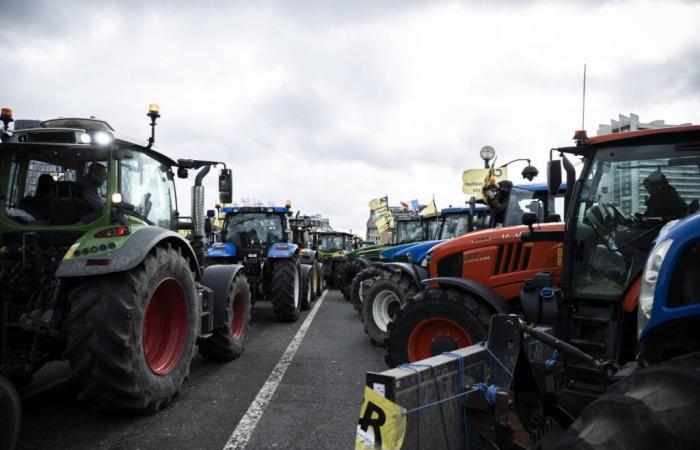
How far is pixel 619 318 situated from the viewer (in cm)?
344

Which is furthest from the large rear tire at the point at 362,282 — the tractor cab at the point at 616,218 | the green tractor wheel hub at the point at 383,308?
the tractor cab at the point at 616,218

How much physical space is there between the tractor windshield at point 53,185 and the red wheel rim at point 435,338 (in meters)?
3.20

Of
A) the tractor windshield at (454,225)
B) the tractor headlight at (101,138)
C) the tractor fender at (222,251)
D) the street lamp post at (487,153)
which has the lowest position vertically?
the tractor fender at (222,251)

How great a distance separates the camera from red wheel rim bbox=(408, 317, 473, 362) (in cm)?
441

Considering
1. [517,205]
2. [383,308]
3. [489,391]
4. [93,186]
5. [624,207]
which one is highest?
[93,186]

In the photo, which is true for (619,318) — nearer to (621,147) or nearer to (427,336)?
(621,147)

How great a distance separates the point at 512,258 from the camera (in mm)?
4895

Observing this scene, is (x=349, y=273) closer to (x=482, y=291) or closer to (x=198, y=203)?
(x=198, y=203)

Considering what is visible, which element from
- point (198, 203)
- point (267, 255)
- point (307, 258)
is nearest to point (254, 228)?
point (267, 255)

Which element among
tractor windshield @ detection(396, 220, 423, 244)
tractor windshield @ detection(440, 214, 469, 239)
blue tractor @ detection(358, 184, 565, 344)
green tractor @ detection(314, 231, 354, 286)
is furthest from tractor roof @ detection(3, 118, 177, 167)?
green tractor @ detection(314, 231, 354, 286)

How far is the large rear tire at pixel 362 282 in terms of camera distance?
808 cm

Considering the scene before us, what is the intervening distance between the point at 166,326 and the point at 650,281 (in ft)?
13.5

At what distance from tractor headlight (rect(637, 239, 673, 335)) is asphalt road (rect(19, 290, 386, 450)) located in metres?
2.35

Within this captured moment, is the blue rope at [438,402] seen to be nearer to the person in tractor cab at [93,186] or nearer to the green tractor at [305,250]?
the person in tractor cab at [93,186]
